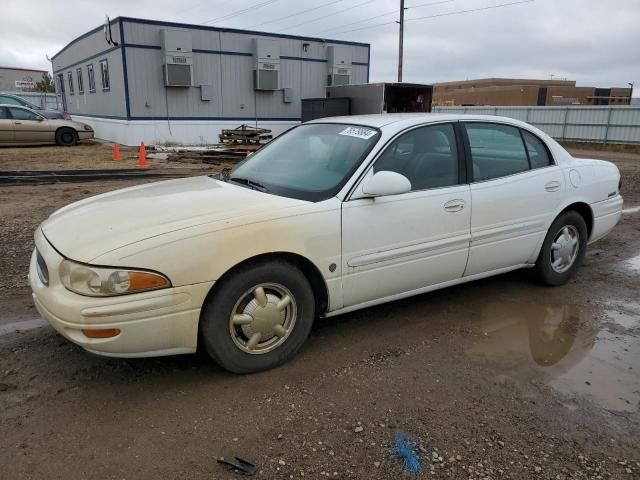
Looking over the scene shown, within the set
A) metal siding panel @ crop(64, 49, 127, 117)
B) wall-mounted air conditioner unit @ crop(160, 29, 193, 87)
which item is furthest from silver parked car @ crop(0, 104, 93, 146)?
wall-mounted air conditioner unit @ crop(160, 29, 193, 87)

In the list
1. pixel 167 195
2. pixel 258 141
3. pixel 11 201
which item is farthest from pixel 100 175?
pixel 167 195

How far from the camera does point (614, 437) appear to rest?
2.62m

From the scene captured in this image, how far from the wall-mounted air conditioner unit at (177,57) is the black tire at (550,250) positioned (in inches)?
658

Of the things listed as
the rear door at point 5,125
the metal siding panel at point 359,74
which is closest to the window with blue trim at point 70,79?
the rear door at point 5,125

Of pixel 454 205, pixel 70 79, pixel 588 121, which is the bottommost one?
pixel 454 205

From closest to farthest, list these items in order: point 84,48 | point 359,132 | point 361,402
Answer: point 361,402
point 359,132
point 84,48

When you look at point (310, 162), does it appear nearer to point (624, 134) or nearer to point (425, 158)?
point (425, 158)

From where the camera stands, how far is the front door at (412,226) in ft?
10.9

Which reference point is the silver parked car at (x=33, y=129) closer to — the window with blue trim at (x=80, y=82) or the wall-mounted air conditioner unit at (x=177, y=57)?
the wall-mounted air conditioner unit at (x=177, y=57)

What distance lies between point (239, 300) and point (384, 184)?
→ 3.84 ft

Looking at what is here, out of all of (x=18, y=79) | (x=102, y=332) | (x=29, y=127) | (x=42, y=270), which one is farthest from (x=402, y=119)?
(x=18, y=79)

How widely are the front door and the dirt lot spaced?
451 mm

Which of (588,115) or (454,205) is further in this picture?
(588,115)

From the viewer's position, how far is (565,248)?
15.3 feet
